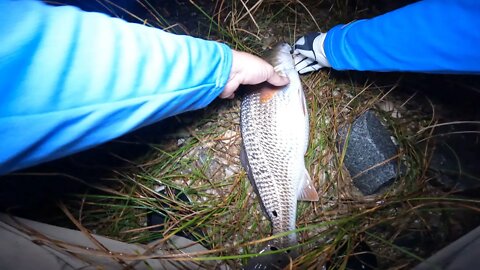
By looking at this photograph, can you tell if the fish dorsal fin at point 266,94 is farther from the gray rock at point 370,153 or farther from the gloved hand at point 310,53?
the gray rock at point 370,153

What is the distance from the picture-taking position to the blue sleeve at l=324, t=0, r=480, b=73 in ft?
3.49

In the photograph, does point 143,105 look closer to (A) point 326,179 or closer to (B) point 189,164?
(B) point 189,164

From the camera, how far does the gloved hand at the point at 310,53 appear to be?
75.0 inches

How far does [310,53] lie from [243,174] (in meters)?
1.02

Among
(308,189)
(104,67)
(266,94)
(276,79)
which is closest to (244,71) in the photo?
(276,79)

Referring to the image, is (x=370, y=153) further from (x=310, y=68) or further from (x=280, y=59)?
(x=280, y=59)

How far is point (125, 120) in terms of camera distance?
92 cm

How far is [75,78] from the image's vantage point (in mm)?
763

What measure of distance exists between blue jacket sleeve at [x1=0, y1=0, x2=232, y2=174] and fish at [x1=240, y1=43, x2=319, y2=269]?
3.07 feet

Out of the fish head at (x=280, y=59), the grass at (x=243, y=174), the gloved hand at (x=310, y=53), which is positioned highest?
the gloved hand at (x=310, y=53)

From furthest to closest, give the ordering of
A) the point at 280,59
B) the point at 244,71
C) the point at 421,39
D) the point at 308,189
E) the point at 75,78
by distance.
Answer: the point at 308,189 → the point at 280,59 → the point at 244,71 → the point at 421,39 → the point at 75,78

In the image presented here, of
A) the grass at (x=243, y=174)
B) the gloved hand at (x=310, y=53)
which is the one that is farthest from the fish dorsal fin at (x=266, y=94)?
the grass at (x=243, y=174)

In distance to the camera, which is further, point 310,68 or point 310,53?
point 310,68

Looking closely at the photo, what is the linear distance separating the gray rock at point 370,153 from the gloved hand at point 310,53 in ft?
1.90
